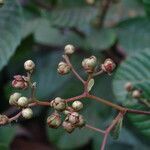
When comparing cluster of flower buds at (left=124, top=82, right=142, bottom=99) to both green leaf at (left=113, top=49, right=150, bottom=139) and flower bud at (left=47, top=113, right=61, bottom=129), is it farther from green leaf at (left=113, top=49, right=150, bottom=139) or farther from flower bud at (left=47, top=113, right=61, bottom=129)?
flower bud at (left=47, top=113, right=61, bottom=129)

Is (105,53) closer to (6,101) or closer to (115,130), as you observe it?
(6,101)

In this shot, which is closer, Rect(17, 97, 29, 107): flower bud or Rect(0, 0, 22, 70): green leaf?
Rect(17, 97, 29, 107): flower bud

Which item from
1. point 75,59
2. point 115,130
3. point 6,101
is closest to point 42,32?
point 75,59

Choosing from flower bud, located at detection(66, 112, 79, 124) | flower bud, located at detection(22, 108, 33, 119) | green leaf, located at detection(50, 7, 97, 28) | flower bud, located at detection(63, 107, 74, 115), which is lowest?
green leaf, located at detection(50, 7, 97, 28)

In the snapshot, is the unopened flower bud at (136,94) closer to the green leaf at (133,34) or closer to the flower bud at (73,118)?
the flower bud at (73,118)

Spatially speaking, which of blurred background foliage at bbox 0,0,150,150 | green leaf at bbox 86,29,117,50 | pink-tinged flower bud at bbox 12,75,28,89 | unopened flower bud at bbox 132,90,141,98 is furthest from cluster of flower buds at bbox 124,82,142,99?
green leaf at bbox 86,29,117,50

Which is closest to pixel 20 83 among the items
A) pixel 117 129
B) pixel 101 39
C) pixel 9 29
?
pixel 117 129

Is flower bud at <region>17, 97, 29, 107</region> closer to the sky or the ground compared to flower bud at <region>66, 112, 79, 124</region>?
closer to the ground
